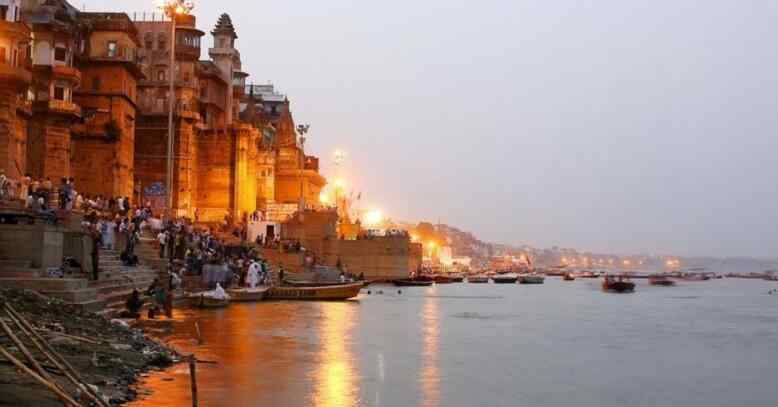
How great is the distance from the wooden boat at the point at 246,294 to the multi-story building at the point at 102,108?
42.8 ft

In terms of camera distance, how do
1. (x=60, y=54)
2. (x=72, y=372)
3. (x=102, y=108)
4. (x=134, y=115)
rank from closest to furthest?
(x=72, y=372) < (x=60, y=54) < (x=102, y=108) < (x=134, y=115)

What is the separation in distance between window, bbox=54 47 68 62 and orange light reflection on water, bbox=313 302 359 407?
2048 centimetres

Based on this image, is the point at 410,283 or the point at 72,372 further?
the point at 410,283

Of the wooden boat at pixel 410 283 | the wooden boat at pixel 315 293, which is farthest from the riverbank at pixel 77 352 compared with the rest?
the wooden boat at pixel 410 283

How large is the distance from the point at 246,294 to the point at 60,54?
15.8 metres

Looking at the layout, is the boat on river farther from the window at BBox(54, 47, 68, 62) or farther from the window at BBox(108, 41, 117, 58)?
the window at BBox(54, 47, 68, 62)

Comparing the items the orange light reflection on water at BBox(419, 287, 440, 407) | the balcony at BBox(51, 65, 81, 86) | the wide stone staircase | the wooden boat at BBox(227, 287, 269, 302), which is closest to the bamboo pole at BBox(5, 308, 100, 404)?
the orange light reflection on water at BBox(419, 287, 440, 407)

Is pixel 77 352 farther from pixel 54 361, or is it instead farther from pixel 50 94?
pixel 50 94

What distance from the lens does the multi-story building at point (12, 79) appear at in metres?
36.2

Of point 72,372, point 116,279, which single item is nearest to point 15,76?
point 116,279

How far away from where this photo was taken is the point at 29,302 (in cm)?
1877

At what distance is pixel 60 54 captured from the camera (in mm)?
44688

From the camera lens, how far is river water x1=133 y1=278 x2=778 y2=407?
1734 cm

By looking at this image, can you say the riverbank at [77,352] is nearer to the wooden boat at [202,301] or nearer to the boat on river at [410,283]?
the wooden boat at [202,301]
